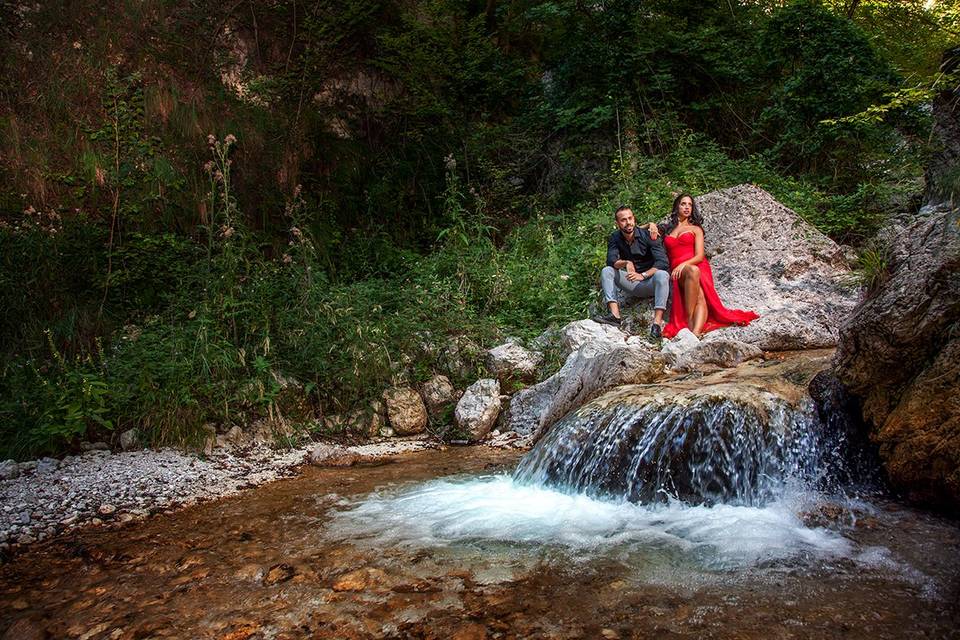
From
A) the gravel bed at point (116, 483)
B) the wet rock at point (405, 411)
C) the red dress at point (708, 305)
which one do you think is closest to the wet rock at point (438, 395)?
the wet rock at point (405, 411)

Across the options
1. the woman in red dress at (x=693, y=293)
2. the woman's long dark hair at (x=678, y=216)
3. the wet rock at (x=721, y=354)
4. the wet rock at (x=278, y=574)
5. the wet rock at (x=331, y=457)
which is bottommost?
the wet rock at (x=331, y=457)

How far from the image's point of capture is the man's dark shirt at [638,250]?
724 cm

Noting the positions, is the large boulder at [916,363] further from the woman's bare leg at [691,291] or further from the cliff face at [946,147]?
the cliff face at [946,147]

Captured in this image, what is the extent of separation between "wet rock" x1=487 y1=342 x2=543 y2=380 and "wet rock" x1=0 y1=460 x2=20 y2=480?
3.98 m

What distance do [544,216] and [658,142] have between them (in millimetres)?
2307

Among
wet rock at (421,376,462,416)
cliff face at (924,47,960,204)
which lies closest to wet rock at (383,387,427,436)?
wet rock at (421,376,462,416)

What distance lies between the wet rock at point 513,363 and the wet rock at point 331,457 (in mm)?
1826

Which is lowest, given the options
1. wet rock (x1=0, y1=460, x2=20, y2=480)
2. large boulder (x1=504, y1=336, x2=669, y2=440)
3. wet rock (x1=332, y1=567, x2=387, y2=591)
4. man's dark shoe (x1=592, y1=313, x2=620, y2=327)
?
wet rock (x1=332, y1=567, x2=387, y2=591)

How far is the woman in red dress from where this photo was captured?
22.3ft

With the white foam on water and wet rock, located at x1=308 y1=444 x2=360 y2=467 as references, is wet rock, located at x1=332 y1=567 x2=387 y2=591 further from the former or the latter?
wet rock, located at x1=308 y1=444 x2=360 y2=467

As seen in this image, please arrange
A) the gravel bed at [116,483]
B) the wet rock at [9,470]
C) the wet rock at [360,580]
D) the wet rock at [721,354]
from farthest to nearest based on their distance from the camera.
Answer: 1. the wet rock at [721,354]
2. the wet rock at [9,470]
3. the gravel bed at [116,483]
4. the wet rock at [360,580]

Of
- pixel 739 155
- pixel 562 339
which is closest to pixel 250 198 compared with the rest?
pixel 562 339

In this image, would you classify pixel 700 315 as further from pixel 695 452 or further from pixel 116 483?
pixel 116 483

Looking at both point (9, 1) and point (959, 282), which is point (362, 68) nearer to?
point (9, 1)
